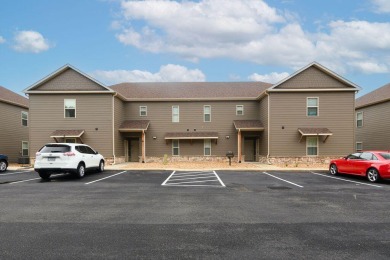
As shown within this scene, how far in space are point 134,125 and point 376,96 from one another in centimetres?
2259

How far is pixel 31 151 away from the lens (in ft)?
82.0

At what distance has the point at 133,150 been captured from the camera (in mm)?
28875

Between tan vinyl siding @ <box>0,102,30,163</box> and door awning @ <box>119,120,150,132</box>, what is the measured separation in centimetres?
1086

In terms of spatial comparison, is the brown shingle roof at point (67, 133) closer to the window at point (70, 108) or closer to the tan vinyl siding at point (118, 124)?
the window at point (70, 108)

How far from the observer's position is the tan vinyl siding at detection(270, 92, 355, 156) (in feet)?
80.1

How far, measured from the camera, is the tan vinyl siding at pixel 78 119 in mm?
24766

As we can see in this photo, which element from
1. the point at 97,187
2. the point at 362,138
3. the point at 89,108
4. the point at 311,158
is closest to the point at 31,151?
the point at 89,108

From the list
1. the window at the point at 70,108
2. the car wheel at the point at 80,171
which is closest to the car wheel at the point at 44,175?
the car wheel at the point at 80,171

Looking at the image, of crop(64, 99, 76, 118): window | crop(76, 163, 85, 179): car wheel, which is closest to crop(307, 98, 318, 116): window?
crop(76, 163, 85, 179): car wheel

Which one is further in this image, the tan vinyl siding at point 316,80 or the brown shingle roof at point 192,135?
the brown shingle roof at point 192,135

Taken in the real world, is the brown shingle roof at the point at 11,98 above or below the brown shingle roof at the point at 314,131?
above

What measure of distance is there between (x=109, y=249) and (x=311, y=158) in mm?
22110

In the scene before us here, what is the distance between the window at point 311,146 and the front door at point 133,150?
49.7 feet

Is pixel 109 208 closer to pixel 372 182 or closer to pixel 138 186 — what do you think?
pixel 138 186
